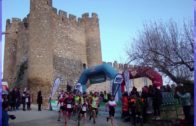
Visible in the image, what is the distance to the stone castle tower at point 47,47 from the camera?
3061cm

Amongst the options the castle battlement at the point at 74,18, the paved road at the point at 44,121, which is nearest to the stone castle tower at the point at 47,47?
the castle battlement at the point at 74,18

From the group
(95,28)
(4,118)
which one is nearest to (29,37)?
(95,28)

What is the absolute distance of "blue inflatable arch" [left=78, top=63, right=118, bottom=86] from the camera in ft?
71.6

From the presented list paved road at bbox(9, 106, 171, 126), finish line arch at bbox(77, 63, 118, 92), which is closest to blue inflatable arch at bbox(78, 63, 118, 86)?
finish line arch at bbox(77, 63, 118, 92)

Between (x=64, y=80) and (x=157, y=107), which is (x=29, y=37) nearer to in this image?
(x=64, y=80)

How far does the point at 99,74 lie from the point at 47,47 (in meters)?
9.48

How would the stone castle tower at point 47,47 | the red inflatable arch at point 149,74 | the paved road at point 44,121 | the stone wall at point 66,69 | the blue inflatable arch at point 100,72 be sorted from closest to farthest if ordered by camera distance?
the paved road at point 44,121 < the red inflatable arch at point 149,74 < the blue inflatable arch at point 100,72 < the stone castle tower at point 47,47 < the stone wall at point 66,69

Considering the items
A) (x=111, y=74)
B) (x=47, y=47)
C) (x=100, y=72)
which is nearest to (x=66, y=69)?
(x=47, y=47)

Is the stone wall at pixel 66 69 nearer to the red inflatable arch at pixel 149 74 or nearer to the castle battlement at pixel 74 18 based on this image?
the castle battlement at pixel 74 18

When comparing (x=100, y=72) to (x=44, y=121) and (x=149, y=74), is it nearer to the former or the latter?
(x=149, y=74)

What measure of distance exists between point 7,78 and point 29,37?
24.8ft

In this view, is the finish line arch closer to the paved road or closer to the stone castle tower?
the paved road

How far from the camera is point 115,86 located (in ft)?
65.0

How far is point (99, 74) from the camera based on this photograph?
23.5 metres
